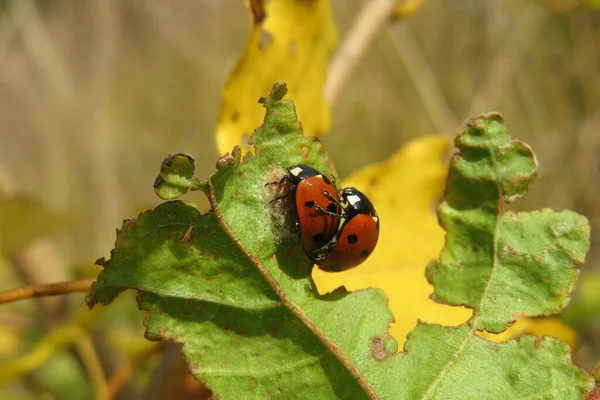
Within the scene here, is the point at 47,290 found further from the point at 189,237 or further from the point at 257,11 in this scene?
the point at 257,11

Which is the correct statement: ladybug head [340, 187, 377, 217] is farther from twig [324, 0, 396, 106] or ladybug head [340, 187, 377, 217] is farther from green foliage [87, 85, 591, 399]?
twig [324, 0, 396, 106]

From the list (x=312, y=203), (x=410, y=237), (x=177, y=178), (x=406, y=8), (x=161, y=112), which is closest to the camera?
(x=177, y=178)

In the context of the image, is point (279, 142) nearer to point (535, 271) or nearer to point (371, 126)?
point (535, 271)

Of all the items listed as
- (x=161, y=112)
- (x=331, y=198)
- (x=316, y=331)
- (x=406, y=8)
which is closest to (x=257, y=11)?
(x=331, y=198)

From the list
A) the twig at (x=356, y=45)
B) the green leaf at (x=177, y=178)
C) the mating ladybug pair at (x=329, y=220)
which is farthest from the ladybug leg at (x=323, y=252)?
the twig at (x=356, y=45)

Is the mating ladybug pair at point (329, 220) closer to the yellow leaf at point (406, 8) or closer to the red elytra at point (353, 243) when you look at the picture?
the red elytra at point (353, 243)

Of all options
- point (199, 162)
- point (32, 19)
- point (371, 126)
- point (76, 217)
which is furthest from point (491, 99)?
point (76, 217)
